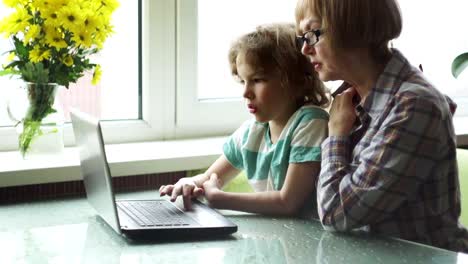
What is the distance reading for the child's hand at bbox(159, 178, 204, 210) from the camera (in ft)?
5.82

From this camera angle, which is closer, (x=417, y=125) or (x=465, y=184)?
(x=417, y=125)

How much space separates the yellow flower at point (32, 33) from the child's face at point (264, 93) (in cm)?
48

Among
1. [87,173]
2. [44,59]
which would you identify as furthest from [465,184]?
[44,59]

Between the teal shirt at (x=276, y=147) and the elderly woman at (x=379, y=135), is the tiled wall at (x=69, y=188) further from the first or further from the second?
the elderly woman at (x=379, y=135)

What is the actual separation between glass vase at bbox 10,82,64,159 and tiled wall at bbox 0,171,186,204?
0.10m

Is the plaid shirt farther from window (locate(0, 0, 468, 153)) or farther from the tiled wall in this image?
window (locate(0, 0, 468, 153))

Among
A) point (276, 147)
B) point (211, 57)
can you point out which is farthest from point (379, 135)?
point (211, 57)

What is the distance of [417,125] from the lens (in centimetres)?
153

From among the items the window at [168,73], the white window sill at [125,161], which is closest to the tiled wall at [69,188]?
the white window sill at [125,161]

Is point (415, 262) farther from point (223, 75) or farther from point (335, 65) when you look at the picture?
point (223, 75)

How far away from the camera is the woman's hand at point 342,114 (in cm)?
167

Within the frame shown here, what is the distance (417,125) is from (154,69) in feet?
3.41

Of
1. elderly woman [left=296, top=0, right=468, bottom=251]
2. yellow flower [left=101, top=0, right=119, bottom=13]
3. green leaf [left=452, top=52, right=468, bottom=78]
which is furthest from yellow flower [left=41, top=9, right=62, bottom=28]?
green leaf [left=452, top=52, right=468, bottom=78]

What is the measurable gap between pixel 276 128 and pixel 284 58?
6.4 inches
